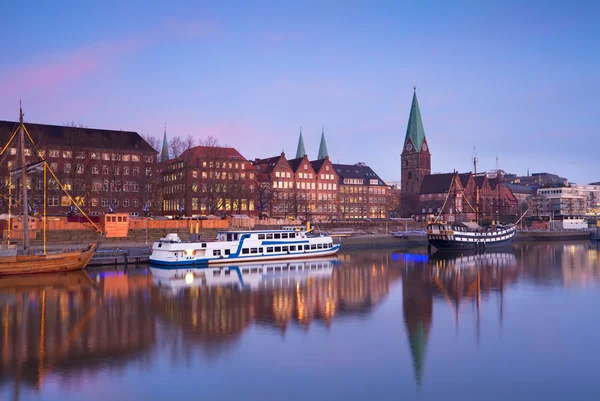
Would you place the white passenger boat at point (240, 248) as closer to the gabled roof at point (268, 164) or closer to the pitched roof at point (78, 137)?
the pitched roof at point (78, 137)

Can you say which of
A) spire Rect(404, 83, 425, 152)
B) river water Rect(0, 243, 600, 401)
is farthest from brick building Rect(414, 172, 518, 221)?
river water Rect(0, 243, 600, 401)

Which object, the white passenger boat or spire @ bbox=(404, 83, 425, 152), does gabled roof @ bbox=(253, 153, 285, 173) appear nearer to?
spire @ bbox=(404, 83, 425, 152)

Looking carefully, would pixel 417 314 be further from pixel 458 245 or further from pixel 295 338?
pixel 458 245

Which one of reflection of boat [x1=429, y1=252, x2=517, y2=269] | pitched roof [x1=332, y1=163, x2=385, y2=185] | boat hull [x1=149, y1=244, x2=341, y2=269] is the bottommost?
reflection of boat [x1=429, y1=252, x2=517, y2=269]

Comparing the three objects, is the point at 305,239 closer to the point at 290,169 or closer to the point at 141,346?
the point at 141,346

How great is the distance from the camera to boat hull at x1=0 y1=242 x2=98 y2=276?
4581 cm

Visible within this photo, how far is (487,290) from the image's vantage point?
42531 millimetres

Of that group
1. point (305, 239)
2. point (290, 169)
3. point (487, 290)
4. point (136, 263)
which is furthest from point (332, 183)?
point (487, 290)

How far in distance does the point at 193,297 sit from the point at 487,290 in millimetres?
21051

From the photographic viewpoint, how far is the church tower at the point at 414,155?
171875 millimetres

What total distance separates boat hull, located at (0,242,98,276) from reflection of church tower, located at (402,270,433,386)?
26944 millimetres

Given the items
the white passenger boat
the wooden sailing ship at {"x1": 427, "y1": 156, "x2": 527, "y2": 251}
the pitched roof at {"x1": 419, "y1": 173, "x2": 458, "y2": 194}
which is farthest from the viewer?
the pitched roof at {"x1": 419, "y1": 173, "x2": 458, "y2": 194}

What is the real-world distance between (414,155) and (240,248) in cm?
12331

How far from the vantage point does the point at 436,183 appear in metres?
165
